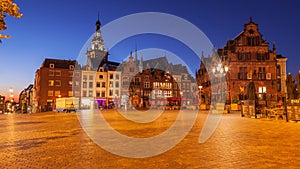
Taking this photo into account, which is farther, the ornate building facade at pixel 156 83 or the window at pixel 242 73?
the ornate building facade at pixel 156 83

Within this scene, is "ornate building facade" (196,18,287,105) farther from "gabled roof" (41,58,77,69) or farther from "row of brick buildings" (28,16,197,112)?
"gabled roof" (41,58,77,69)

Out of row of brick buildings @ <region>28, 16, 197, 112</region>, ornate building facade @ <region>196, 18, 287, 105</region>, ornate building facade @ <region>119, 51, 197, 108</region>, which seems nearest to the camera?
ornate building facade @ <region>196, 18, 287, 105</region>

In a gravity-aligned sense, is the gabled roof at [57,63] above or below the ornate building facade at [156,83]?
above

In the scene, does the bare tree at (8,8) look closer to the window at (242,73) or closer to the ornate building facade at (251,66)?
the ornate building facade at (251,66)

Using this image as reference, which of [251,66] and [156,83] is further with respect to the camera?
[156,83]

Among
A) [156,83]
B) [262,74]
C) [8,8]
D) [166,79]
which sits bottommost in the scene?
[8,8]

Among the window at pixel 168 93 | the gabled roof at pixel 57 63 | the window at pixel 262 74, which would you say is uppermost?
the gabled roof at pixel 57 63

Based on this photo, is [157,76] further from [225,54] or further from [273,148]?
[273,148]

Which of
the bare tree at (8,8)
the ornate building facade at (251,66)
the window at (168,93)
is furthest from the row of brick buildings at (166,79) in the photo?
the bare tree at (8,8)

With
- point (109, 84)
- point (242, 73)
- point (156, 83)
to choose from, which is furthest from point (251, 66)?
point (109, 84)

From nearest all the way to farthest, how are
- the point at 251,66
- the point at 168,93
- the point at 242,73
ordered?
the point at 251,66, the point at 242,73, the point at 168,93

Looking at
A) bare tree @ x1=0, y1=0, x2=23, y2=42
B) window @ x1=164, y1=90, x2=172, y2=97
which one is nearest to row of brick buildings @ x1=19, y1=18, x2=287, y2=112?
window @ x1=164, y1=90, x2=172, y2=97

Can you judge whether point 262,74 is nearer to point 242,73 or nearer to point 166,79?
point 242,73

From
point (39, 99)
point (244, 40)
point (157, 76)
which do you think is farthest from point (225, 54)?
point (39, 99)
